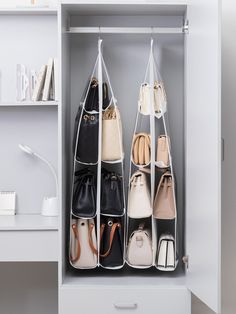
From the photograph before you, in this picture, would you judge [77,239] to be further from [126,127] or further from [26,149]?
[126,127]

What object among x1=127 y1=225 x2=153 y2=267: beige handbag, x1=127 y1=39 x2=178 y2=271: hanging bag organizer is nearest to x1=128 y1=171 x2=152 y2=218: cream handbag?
x1=127 y1=39 x2=178 y2=271: hanging bag organizer

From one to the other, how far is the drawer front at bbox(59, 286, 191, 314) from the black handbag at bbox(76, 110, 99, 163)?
69 cm

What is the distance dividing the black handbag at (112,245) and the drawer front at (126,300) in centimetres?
17

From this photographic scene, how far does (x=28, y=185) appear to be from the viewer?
322 centimetres

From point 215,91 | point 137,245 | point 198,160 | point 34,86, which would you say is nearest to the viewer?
point 215,91

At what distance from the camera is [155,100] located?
9.43 feet

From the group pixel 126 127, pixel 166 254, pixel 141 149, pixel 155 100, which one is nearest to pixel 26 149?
pixel 126 127

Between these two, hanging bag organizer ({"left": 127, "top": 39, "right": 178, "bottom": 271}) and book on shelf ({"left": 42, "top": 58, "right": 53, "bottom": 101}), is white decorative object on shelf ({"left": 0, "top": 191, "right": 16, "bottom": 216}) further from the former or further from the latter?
hanging bag organizer ({"left": 127, "top": 39, "right": 178, "bottom": 271})

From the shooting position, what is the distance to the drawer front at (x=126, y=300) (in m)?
2.69

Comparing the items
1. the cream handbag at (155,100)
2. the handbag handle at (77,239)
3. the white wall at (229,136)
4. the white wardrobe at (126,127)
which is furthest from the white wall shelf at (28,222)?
the white wall at (229,136)

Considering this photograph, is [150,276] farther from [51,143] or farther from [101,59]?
[101,59]

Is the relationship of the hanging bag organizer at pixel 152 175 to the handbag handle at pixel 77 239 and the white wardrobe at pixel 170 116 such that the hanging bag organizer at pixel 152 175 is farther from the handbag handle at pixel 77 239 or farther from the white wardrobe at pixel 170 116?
the handbag handle at pixel 77 239

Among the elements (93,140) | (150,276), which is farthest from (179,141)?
(150,276)

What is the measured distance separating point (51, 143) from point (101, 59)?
63 cm
